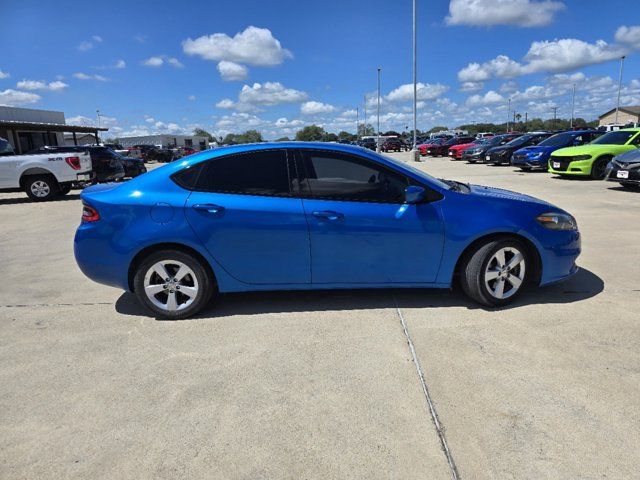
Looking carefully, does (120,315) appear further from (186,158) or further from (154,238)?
(186,158)

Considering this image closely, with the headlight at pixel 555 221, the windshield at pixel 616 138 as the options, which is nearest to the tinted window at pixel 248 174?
the headlight at pixel 555 221

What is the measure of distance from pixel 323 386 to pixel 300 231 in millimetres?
1387

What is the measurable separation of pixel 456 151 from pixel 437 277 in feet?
88.8

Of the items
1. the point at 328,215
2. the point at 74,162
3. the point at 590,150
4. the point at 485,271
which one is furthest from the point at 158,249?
the point at 590,150

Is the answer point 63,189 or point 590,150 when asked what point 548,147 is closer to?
point 590,150

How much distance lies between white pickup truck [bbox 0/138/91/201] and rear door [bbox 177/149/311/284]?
35.2 ft

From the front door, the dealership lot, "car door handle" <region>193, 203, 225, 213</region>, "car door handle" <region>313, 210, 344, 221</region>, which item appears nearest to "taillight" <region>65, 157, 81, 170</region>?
the dealership lot

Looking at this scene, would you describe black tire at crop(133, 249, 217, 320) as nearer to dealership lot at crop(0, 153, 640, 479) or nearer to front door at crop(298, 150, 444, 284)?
dealership lot at crop(0, 153, 640, 479)

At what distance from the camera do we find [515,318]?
3893mm

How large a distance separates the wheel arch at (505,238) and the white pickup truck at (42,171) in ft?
39.8

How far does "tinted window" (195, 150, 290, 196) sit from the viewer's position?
397 centimetres

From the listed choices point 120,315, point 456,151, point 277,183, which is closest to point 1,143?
point 120,315

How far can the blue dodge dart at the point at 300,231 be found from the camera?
3.88m

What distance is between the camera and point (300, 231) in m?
3.87
